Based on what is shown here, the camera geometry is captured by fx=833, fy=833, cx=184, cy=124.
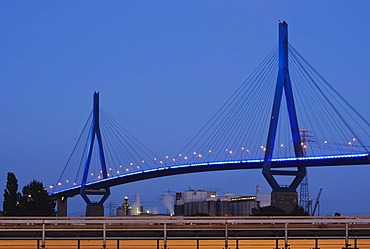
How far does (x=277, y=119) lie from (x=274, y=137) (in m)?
1.31

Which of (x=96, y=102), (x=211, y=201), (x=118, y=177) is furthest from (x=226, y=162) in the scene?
(x=211, y=201)

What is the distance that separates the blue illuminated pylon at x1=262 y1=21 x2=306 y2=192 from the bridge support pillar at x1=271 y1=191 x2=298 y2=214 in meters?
0.43

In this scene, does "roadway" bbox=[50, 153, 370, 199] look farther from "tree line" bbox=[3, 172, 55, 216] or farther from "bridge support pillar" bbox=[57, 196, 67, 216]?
"tree line" bbox=[3, 172, 55, 216]

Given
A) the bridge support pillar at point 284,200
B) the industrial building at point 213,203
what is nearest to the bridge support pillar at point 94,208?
the industrial building at point 213,203

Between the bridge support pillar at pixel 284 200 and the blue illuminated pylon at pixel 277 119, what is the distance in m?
0.43

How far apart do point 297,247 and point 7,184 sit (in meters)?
42.5

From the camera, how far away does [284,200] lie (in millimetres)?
60406

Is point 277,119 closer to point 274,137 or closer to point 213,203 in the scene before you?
point 274,137

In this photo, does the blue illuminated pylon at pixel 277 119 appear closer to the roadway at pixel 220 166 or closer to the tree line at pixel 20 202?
the roadway at pixel 220 166

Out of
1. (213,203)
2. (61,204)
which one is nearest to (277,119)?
(61,204)

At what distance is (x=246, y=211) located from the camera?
375ft

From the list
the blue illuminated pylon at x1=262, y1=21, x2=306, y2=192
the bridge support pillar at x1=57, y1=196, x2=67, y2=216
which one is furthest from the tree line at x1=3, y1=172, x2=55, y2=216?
the bridge support pillar at x1=57, y1=196, x2=67, y2=216

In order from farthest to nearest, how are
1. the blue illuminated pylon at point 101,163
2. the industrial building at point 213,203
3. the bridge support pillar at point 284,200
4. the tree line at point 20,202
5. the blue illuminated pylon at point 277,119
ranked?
the industrial building at point 213,203
the blue illuminated pylon at point 101,163
the bridge support pillar at point 284,200
the blue illuminated pylon at point 277,119
the tree line at point 20,202

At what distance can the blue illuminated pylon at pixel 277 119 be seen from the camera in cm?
5812
